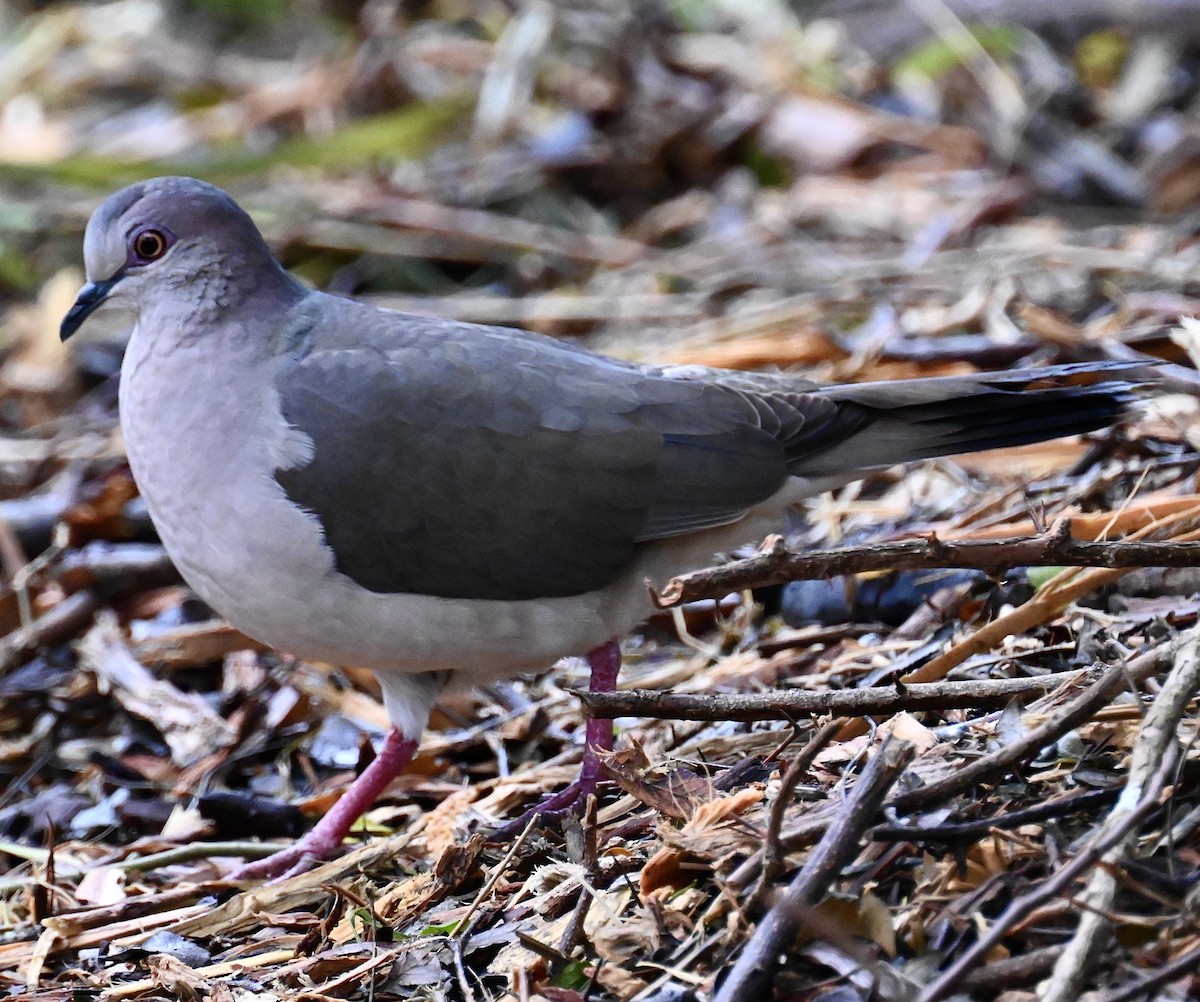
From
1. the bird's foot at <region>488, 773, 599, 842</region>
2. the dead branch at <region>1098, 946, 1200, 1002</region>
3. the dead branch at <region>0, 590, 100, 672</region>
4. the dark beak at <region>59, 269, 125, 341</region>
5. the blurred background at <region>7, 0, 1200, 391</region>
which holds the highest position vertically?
the dark beak at <region>59, 269, 125, 341</region>

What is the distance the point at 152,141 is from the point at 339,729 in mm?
4179

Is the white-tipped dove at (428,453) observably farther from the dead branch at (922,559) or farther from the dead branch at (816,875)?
the dead branch at (816,875)

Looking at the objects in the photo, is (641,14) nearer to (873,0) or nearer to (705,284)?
(873,0)

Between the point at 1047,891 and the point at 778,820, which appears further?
the point at 778,820

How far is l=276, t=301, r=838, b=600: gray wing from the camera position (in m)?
3.41

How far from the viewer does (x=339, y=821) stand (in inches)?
142

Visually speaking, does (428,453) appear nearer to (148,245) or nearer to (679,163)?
(148,245)

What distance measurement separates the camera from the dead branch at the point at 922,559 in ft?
8.15

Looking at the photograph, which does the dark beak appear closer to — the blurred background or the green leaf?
the blurred background

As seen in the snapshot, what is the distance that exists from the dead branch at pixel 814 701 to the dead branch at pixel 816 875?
Result: 0.90 feet

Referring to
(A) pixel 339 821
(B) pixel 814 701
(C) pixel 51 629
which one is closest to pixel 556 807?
(A) pixel 339 821

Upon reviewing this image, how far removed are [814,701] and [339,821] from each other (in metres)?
1.50

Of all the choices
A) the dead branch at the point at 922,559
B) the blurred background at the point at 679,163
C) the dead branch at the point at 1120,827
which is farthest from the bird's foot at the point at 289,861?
the blurred background at the point at 679,163

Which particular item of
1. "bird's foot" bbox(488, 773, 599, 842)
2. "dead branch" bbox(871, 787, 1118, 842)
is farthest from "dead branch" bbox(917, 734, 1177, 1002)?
"bird's foot" bbox(488, 773, 599, 842)
